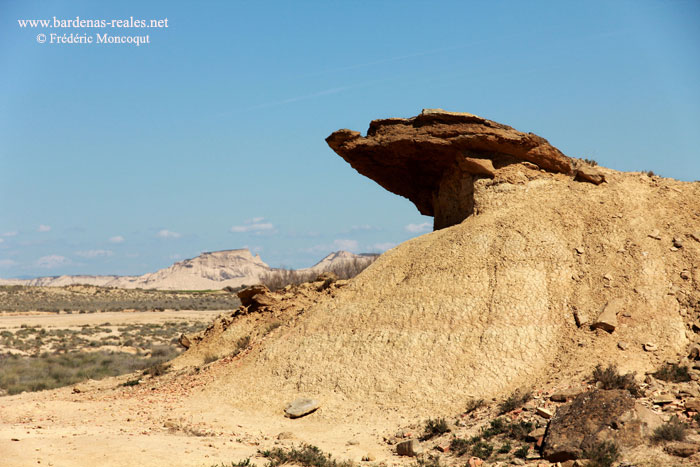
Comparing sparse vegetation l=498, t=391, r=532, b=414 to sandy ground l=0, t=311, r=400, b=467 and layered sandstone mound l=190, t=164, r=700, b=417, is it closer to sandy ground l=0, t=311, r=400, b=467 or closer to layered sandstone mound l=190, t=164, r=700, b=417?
layered sandstone mound l=190, t=164, r=700, b=417

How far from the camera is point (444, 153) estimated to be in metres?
16.8

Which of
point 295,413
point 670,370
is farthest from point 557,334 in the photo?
point 295,413

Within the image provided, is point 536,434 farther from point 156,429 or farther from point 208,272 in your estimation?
point 208,272

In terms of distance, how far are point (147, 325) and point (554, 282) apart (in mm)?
31272

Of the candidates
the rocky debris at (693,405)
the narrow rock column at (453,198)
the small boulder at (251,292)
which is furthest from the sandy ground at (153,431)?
the narrow rock column at (453,198)

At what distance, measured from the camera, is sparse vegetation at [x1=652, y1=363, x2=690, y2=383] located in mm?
11180

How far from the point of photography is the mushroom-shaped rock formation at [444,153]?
1603cm

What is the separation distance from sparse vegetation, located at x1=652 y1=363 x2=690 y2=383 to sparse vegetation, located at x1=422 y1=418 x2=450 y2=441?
3.72 metres

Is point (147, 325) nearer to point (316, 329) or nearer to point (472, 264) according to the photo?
point (316, 329)

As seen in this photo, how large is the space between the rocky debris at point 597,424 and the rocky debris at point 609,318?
2576mm

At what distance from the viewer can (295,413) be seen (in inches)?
506

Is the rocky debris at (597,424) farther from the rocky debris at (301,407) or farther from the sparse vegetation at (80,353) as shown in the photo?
the sparse vegetation at (80,353)

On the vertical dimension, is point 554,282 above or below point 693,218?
below

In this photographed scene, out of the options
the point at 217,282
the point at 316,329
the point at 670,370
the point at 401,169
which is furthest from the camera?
the point at 217,282
